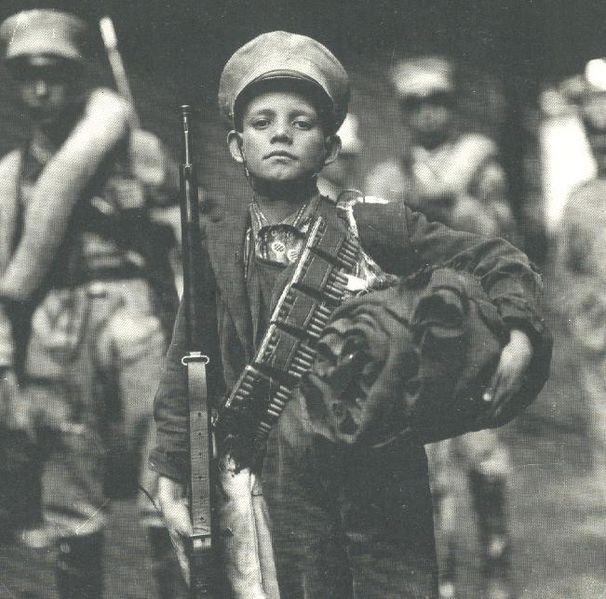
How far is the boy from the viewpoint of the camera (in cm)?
256

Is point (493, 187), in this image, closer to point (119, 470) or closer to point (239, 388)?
point (239, 388)

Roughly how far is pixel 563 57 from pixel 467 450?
126 cm

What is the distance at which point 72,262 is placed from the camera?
3.13 metres

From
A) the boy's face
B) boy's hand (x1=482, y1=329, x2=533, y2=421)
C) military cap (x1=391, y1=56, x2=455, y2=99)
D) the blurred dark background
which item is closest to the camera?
boy's hand (x1=482, y1=329, x2=533, y2=421)

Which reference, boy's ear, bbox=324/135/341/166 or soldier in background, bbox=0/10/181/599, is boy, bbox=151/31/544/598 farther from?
soldier in background, bbox=0/10/181/599

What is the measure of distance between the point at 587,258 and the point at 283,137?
3.93ft

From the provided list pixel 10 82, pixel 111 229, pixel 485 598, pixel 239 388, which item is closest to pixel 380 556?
pixel 239 388

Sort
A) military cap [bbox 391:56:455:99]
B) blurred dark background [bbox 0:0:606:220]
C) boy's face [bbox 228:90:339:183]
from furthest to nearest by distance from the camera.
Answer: military cap [bbox 391:56:455:99] < blurred dark background [bbox 0:0:606:220] < boy's face [bbox 228:90:339:183]

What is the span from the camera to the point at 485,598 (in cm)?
312

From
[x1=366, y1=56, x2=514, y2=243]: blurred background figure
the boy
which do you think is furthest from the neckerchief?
[x1=366, y1=56, x2=514, y2=243]: blurred background figure

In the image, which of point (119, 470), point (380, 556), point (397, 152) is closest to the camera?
point (380, 556)

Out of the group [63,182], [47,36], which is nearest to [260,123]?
[63,182]

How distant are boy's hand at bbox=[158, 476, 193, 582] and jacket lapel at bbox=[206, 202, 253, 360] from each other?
0.40 m

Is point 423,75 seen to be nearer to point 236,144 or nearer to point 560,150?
point 560,150
